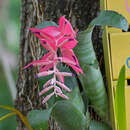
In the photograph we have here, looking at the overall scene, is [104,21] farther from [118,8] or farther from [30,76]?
[30,76]

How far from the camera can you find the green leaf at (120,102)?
653 mm

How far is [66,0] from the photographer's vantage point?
41.2 inches

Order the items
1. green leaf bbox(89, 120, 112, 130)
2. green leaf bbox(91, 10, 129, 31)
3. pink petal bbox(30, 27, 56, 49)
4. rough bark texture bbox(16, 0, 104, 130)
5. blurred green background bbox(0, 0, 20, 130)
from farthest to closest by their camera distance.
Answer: blurred green background bbox(0, 0, 20, 130), rough bark texture bbox(16, 0, 104, 130), green leaf bbox(89, 120, 112, 130), green leaf bbox(91, 10, 129, 31), pink petal bbox(30, 27, 56, 49)

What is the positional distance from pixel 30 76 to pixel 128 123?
1.76ft

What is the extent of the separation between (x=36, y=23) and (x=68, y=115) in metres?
0.58

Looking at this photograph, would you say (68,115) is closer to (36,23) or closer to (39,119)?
(39,119)

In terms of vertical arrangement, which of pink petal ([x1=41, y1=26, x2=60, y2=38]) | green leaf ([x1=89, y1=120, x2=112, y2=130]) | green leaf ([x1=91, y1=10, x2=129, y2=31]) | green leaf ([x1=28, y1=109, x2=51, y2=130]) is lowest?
green leaf ([x1=89, y1=120, x2=112, y2=130])

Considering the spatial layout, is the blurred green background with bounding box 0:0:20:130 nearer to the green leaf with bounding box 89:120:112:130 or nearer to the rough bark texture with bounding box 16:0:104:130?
the rough bark texture with bounding box 16:0:104:130

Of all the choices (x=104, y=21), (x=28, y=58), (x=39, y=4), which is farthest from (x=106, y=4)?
(x=28, y=58)

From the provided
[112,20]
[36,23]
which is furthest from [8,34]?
[112,20]

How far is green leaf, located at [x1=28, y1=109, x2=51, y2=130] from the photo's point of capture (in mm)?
783

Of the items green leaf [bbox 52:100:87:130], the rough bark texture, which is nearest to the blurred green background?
the rough bark texture

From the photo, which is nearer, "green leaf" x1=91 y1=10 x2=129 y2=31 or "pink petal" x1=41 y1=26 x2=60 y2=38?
"pink petal" x1=41 y1=26 x2=60 y2=38

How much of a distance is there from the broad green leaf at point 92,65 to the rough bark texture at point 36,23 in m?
0.20
